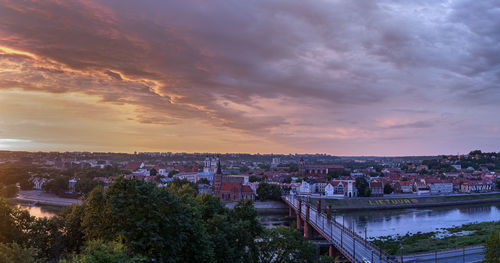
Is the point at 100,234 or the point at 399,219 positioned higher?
the point at 100,234

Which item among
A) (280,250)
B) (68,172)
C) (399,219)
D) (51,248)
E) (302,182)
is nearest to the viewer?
(51,248)

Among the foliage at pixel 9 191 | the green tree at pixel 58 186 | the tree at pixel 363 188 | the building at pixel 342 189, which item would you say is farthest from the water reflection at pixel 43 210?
the tree at pixel 363 188

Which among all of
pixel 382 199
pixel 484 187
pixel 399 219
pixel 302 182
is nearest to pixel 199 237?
pixel 399 219

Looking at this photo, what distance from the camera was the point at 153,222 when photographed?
17688mm

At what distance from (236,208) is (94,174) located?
284 feet

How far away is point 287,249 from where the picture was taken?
25.2m

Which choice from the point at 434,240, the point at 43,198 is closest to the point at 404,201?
the point at 434,240

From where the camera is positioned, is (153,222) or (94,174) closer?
(153,222)

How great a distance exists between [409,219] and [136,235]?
6230 centimetres

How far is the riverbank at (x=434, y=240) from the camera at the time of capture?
39125 millimetres

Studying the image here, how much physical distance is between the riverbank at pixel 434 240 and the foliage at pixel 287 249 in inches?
624

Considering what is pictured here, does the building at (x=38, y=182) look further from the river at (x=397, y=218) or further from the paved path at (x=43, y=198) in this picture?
the river at (x=397, y=218)

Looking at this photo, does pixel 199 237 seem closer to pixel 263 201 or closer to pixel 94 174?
pixel 263 201

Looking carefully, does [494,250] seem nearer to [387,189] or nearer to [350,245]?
[350,245]
